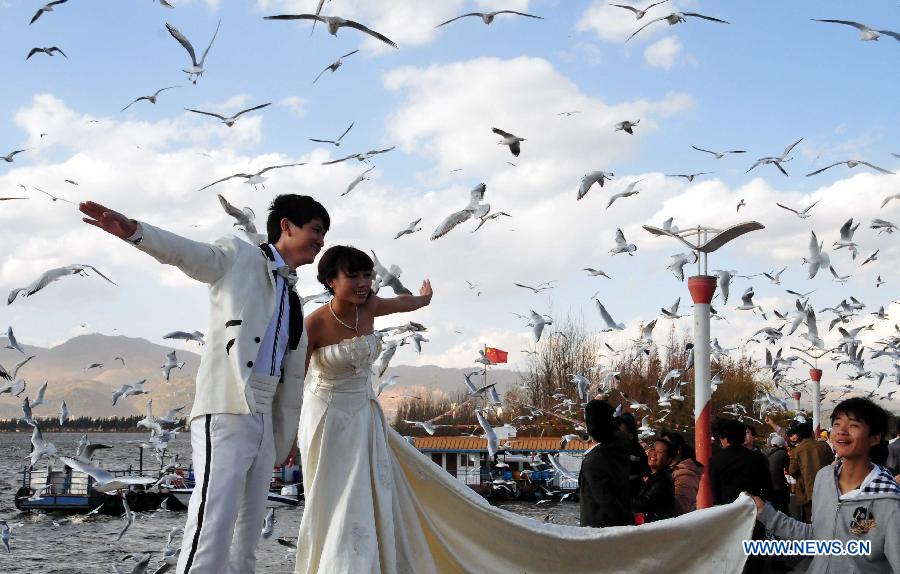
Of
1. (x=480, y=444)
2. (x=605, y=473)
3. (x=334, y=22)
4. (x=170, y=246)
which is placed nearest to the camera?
(x=170, y=246)

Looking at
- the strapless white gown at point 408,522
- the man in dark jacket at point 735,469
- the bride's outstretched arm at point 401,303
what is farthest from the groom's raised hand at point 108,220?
the man in dark jacket at point 735,469

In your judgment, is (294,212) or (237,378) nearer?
(237,378)

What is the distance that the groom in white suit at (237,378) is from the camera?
4133 mm

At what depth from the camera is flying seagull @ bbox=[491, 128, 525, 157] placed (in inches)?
359

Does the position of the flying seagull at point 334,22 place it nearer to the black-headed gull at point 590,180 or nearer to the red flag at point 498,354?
the black-headed gull at point 590,180

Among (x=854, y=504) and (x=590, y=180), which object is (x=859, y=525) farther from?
(x=590, y=180)

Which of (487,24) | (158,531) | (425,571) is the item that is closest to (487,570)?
(425,571)

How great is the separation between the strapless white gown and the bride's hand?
0.64m

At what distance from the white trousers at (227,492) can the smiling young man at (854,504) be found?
229cm

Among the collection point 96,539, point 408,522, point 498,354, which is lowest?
point 96,539

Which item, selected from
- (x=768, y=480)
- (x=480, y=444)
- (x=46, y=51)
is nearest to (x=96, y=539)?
(x=480, y=444)

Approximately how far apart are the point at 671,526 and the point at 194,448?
9.50 feet

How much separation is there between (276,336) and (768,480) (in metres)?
5.03

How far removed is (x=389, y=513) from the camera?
5375 millimetres
